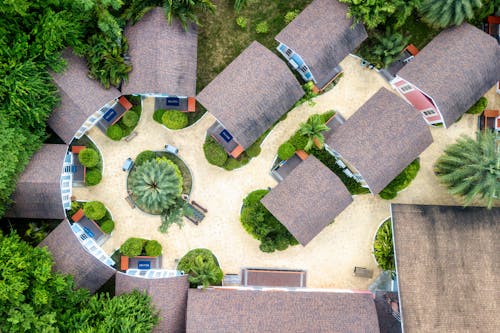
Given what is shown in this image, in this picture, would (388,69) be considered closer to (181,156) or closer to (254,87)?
(254,87)

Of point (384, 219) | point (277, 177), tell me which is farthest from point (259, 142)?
point (384, 219)

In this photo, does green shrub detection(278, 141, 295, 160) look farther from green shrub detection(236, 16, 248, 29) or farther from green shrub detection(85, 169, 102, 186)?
green shrub detection(85, 169, 102, 186)

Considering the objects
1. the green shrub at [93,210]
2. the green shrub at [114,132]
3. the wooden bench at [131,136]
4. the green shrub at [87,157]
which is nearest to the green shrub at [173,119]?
the wooden bench at [131,136]

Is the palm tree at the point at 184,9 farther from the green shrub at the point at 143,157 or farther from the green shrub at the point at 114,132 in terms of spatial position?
the green shrub at the point at 143,157

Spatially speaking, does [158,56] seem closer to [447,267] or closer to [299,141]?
[299,141]

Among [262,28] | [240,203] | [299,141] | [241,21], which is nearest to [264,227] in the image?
[240,203]

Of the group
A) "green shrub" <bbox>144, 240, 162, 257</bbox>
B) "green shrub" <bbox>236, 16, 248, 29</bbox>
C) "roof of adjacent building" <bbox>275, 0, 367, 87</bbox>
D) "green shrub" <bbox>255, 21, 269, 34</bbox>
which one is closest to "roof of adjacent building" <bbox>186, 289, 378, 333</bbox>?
"green shrub" <bbox>144, 240, 162, 257</bbox>
